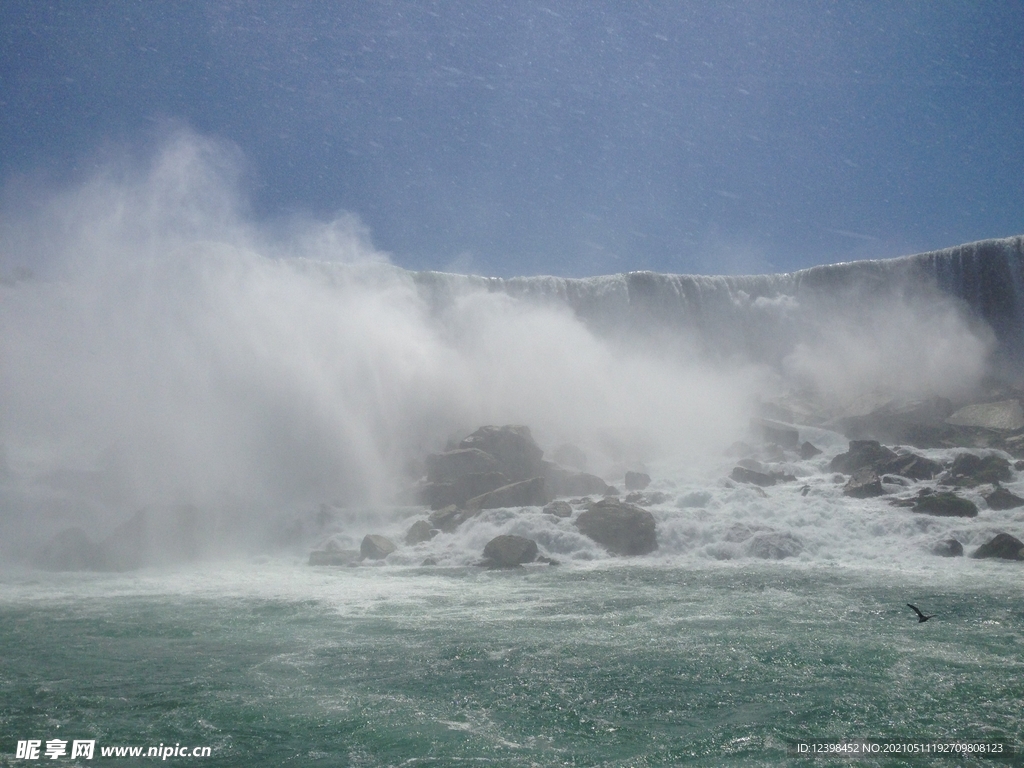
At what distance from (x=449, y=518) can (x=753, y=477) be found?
8679 mm

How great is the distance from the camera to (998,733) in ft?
21.6

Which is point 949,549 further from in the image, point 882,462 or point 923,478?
point 882,462

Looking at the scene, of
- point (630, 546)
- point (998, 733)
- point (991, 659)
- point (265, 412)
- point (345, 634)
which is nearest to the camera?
point (998, 733)

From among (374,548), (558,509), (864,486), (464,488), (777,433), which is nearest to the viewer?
(374,548)

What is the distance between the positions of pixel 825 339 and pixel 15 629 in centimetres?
3207

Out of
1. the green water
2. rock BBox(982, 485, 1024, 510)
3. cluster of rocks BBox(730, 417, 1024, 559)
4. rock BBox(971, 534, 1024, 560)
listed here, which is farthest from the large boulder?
rock BBox(982, 485, 1024, 510)

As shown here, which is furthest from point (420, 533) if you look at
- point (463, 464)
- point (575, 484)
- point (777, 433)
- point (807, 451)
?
point (777, 433)

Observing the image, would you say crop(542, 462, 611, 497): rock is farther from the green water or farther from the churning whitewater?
the green water

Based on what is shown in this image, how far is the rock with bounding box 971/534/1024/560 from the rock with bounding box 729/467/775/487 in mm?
6777

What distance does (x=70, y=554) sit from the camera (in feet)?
56.2

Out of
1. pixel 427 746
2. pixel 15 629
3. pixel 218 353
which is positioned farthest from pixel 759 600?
pixel 218 353

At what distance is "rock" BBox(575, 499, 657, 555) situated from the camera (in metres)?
17.7

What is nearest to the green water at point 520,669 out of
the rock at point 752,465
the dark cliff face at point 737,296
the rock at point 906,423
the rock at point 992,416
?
the rock at point 752,465

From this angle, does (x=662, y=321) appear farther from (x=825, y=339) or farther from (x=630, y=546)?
(x=630, y=546)
